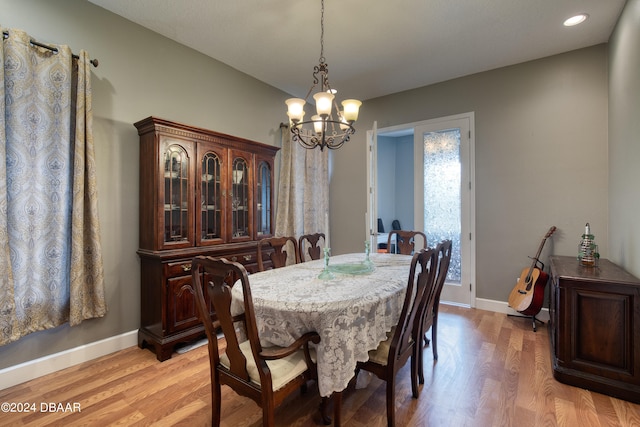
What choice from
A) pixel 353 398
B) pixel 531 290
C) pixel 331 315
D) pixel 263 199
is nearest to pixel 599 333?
pixel 531 290

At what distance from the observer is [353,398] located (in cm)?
200

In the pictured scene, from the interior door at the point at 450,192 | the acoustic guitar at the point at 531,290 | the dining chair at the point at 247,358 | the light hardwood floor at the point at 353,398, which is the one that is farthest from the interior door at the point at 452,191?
the dining chair at the point at 247,358

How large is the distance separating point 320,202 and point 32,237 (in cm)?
327

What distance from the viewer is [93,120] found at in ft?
8.29

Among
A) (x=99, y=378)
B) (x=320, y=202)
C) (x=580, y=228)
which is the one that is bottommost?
(x=99, y=378)

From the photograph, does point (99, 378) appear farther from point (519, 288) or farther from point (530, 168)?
point (530, 168)

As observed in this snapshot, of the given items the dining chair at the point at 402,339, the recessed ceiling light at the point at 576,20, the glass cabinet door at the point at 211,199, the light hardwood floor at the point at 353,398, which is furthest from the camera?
the glass cabinet door at the point at 211,199

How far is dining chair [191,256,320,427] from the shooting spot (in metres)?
1.33

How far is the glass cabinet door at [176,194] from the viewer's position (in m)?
2.65

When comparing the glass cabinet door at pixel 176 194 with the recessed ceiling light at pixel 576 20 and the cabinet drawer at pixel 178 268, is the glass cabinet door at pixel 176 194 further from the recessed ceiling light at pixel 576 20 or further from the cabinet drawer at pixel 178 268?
the recessed ceiling light at pixel 576 20

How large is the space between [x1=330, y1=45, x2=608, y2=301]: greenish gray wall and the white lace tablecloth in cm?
233

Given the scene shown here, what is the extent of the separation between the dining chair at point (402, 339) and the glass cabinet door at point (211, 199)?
1.90 m

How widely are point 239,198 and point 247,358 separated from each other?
2.04 meters

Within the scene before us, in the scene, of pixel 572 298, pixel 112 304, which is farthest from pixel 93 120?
pixel 572 298
